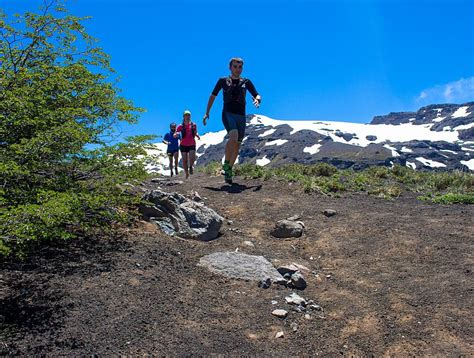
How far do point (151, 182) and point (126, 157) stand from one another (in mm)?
6451

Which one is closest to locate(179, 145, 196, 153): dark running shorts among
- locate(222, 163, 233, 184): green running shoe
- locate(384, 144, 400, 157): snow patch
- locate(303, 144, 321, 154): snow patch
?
locate(222, 163, 233, 184): green running shoe

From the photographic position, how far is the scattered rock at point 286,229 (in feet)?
24.5

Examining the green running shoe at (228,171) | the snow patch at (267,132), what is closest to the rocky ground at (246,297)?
the green running shoe at (228,171)

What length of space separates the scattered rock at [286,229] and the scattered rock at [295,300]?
88.2 inches

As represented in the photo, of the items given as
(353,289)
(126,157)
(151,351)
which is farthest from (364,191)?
(151,351)

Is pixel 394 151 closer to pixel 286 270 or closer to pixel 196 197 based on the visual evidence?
pixel 196 197

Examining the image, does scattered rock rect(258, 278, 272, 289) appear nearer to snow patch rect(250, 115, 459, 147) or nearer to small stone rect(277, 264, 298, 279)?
small stone rect(277, 264, 298, 279)

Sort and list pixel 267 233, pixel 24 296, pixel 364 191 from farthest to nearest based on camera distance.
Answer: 1. pixel 364 191
2. pixel 267 233
3. pixel 24 296

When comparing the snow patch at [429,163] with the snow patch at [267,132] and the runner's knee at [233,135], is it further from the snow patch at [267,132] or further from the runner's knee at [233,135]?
the runner's knee at [233,135]

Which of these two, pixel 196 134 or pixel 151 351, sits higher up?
pixel 196 134

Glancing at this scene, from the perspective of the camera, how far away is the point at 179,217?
7.01 meters

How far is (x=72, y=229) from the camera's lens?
5.94 m

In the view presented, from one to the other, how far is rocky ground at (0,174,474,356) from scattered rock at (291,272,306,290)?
0.31 ft

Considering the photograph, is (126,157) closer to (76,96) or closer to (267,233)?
(76,96)
